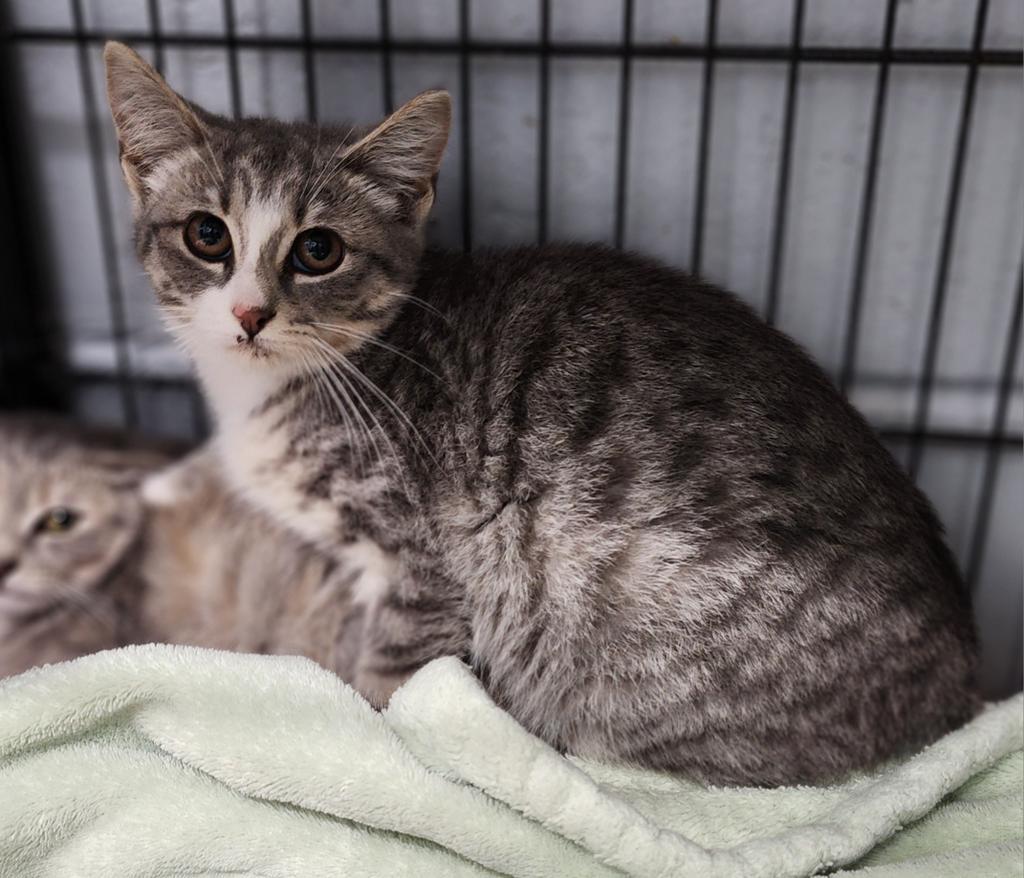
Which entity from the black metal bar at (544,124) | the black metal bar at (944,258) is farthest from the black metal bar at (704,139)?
the black metal bar at (944,258)

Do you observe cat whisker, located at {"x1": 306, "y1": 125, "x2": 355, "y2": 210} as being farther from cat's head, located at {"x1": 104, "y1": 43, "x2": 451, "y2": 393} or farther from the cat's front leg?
the cat's front leg

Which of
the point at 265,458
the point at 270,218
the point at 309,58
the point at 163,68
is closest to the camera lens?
the point at 270,218

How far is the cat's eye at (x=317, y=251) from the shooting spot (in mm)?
1238

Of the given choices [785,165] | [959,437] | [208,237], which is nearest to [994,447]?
[959,437]

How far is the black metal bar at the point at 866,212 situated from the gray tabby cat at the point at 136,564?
3.03 feet

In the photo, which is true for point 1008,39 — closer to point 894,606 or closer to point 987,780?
point 894,606

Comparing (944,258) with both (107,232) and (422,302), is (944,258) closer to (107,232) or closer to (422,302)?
(422,302)

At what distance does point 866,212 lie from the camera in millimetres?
1580

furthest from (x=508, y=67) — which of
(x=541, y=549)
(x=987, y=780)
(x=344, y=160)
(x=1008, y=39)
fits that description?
(x=987, y=780)

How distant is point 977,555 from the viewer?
69.7 inches

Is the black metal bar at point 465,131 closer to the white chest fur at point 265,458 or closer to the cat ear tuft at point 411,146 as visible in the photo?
the cat ear tuft at point 411,146

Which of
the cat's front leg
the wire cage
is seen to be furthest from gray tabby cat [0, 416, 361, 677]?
the wire cage

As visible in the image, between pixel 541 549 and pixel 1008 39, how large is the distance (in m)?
1.06

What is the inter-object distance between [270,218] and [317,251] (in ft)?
0.22
